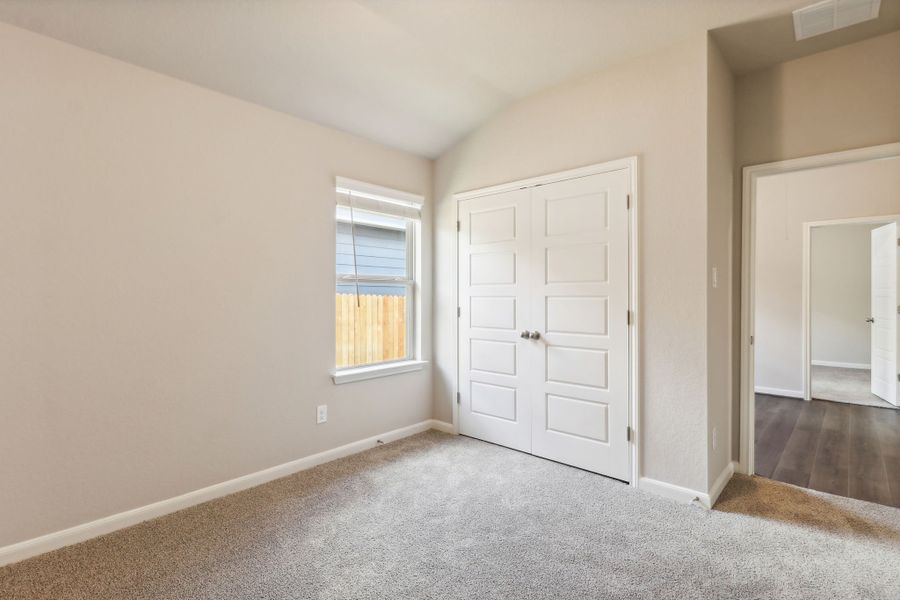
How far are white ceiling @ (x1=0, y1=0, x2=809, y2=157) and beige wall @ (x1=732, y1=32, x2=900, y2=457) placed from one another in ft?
2.29

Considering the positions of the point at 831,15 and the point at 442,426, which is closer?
the point at 831,15

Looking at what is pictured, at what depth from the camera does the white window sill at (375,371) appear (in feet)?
10.5

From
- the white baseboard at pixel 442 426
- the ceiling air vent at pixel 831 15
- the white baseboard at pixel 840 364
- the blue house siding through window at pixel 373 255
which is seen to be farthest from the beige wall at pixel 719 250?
the white baseboard at pixel 840 364

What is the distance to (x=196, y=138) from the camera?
2506 mm

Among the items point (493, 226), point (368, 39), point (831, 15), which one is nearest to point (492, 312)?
point (493, 226)

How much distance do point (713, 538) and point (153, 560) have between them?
2.67 meters

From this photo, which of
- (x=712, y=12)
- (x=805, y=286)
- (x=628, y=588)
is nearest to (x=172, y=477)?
(x=628, y=588)

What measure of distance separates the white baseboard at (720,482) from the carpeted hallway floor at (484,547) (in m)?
0.06

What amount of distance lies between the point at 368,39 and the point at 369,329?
6.73ft

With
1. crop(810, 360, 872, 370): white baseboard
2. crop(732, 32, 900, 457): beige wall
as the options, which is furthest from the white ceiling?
crop(810, 360, 872, 370): white baseboard

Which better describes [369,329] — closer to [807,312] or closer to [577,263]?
[577,263]

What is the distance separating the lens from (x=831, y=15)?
7.41 feet

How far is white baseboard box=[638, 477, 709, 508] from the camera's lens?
2.45 m

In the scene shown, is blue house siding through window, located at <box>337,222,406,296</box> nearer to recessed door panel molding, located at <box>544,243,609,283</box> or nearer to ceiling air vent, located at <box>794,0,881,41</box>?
recessed door panel molding, located at <box>544,243,609,283</box>
